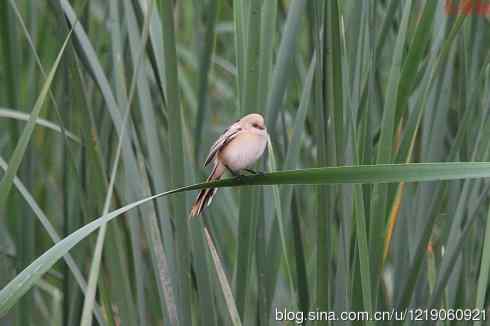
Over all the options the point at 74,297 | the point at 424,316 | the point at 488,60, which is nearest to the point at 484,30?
the point at 488,60

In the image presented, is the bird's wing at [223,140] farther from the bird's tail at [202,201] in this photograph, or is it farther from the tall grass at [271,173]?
the bird's tail at [202,201]

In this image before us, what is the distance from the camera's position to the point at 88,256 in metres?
2.62

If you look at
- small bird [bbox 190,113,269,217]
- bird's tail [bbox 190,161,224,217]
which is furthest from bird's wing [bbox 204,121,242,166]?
bird's tail [bbox 190,161,224,217]

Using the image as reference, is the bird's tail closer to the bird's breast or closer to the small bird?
the small bird

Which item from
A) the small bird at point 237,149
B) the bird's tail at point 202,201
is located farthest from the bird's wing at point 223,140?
the bird's tail at point 202,201

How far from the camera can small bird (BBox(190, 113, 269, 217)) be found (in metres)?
1.71

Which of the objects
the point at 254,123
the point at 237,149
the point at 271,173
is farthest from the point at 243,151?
the point at 271,173

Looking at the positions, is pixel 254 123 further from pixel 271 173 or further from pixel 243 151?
pixel 271 173

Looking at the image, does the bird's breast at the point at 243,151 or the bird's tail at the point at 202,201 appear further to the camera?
the bird's breast at the point at 243,151

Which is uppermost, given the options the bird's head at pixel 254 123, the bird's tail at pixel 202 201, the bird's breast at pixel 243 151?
the bird's head at pixel 254 123

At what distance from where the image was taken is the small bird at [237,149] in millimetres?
1712

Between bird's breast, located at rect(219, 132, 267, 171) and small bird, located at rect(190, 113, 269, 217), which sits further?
bird's breast, located at rect(219, 132, 267, 171)

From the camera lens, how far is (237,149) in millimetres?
1940

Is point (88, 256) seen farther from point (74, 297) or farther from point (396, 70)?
point (396, 70)
